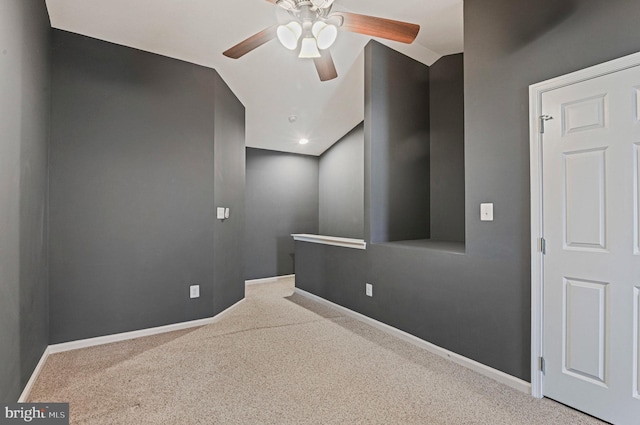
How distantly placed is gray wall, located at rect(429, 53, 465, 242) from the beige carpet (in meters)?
1.46

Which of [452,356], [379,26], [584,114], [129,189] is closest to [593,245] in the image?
[584,114]

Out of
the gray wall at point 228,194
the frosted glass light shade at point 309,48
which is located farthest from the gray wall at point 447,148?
the gray wall at point 228,194

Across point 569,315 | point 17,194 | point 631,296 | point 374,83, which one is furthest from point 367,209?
point 17,194

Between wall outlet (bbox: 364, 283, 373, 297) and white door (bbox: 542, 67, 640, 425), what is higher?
white door (bbox: 542, 67, 640, 425)

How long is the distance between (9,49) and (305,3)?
5.27ft

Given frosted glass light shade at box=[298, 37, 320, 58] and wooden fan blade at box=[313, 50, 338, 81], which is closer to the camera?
frosted glass light shade at box=[298, 37, 320, 58]

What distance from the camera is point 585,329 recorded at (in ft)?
6.03

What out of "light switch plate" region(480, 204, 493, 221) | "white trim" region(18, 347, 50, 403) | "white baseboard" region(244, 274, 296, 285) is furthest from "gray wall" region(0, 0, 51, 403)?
"white baseboard" region(244, 274, 296, 285)

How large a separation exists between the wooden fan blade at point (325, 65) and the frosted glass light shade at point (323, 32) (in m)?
0.33

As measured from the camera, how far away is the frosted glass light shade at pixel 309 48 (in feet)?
7.12

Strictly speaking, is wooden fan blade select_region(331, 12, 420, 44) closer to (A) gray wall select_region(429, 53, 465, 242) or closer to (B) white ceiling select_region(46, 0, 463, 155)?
(B) white ceiling select_region(46, 0, 463, 155)

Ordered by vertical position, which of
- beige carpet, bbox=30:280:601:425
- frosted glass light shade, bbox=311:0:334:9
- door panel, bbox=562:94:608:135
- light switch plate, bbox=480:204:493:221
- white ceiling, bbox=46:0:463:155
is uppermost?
white ceiling, bbox=46:0:463:155

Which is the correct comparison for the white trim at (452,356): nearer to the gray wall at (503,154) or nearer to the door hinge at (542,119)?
the gray wall at (503,154)

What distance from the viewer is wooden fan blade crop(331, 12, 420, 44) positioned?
200 cm
